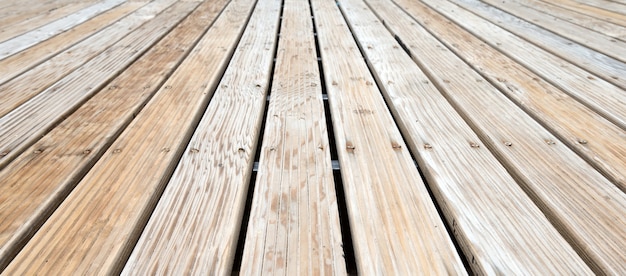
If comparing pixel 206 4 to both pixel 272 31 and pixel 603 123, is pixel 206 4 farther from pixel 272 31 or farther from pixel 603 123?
pixel 603 123

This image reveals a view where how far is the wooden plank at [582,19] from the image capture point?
1882 mm

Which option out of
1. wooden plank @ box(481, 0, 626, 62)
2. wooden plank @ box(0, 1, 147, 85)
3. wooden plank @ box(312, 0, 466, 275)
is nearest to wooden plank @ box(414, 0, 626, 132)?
wooden plank @ box(481, 0, 626, 62)

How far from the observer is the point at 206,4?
8.40ft

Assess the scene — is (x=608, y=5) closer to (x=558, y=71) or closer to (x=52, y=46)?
(x=558, y=71)

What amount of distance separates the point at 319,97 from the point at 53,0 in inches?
101

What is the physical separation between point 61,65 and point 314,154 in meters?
1.22

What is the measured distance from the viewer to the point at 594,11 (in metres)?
2.26

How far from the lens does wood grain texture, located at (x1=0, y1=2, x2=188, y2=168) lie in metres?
1.04

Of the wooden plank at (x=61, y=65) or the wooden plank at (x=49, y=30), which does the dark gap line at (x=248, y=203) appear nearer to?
the wooden plank at (x=61, y=65)

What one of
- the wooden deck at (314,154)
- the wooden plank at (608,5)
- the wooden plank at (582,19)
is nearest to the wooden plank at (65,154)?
the wooden deck at (314,154)

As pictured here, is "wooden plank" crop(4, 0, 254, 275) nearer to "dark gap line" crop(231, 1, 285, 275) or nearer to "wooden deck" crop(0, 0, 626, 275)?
"wooden deck" crop(0, 0, 626, 275)

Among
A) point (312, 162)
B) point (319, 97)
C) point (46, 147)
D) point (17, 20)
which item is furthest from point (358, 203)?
point (17, 20)

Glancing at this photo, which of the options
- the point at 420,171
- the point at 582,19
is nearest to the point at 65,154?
the point at 420,171

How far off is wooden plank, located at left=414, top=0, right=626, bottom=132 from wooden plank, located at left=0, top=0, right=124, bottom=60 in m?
2.11
